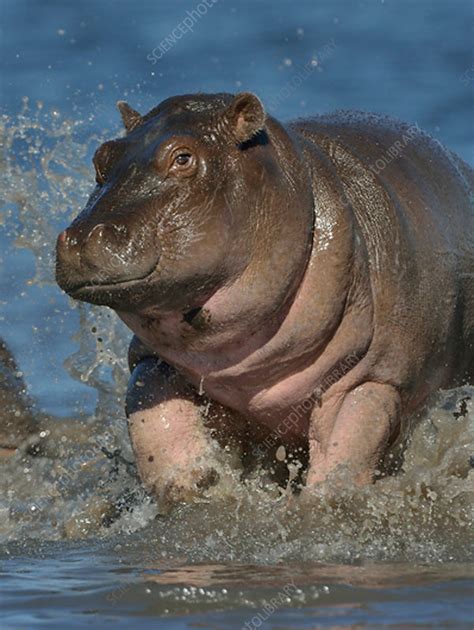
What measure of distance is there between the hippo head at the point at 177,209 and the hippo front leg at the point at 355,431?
690mm

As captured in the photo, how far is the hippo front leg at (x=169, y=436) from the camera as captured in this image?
593 cm

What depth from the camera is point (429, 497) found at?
5965 mm

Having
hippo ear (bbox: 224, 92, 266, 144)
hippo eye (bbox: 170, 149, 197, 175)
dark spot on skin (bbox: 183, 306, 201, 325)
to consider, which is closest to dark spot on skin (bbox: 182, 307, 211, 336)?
dark spot on skin (bbox: 183, 306, 201, 325)

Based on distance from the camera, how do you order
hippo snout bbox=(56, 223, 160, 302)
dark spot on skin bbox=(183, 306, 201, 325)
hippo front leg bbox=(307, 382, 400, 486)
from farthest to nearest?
hippo front leg bbox=(307, 382, 400, 486) < dark spot on skin bbox=(183, 306, 201, 325) < hippo snout bbox=(56, 223, 160, 302)

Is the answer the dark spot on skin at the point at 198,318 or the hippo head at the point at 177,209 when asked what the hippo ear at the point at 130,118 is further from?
the dark spot on skin at the point at 198,318

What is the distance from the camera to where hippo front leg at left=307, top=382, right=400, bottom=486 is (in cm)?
586

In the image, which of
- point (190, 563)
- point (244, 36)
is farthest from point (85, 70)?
point (190, 563)

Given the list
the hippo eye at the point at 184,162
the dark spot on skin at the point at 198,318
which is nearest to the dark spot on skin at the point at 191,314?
the dark spot on skin at the point at 198,318

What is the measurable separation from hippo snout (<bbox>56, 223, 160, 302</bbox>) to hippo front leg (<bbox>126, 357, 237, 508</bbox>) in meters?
0.81

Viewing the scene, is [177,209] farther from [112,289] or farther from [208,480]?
[208,480]

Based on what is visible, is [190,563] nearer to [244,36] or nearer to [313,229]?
[313,229]

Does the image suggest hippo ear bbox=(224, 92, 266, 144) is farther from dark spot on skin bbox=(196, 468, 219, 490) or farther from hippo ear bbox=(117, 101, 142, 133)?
dark spot on skin bbox=(196, 468, 219, 490)

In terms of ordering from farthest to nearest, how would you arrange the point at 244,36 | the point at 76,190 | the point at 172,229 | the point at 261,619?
the point at 244,36, the point at 76,190, the point at 172,229, the point at 261,619

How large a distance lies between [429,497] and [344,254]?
0.89 meters
